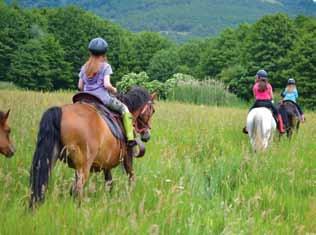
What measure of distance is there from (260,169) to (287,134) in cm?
589

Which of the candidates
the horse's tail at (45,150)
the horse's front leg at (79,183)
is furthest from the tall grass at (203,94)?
the horse's tail at (45,150)

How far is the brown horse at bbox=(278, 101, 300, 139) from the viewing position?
13.7 m

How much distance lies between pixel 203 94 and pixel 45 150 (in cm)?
2228

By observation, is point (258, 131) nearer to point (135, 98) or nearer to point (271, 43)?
point (135, 98)

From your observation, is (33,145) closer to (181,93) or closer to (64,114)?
(64,114)

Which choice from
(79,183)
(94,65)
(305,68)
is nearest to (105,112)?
(94,65)

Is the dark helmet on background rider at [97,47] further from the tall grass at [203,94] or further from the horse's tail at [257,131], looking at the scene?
the tall grass at [203,94]

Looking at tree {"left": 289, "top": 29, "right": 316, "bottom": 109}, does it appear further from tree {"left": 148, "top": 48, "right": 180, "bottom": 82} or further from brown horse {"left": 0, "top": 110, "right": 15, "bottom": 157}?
brown horse {"left": 0, "top": 110, "right": 15, "bottom": 157}

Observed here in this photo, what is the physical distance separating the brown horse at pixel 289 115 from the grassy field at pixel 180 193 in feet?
4.40

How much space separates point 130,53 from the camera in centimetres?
6731

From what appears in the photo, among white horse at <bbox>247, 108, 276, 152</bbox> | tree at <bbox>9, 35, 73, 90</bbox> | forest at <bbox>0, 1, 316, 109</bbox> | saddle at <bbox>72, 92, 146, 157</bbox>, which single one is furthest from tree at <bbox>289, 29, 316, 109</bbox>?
saddle at <bbox>72, 92, 146, 157</bbox>

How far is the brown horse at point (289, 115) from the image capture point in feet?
45.0

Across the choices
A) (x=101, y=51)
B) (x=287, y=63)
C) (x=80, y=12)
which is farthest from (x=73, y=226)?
(x=80, y=12)

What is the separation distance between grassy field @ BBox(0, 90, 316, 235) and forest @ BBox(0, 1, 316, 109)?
29487 mm
